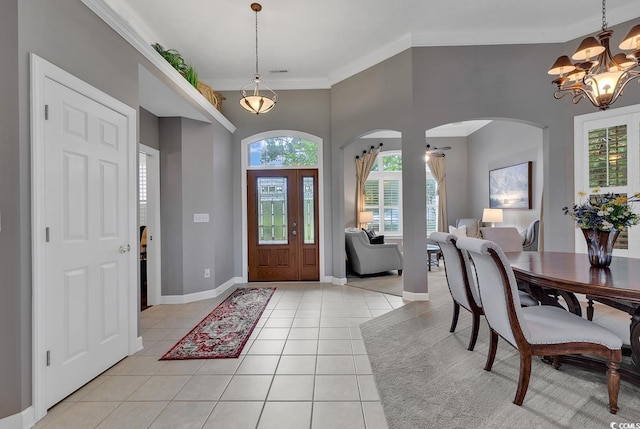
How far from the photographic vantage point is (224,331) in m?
3.25

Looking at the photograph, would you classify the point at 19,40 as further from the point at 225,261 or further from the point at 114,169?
the point at 225,261

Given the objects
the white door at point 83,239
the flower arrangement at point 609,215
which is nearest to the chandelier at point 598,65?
the flower arrangement at point 609,215

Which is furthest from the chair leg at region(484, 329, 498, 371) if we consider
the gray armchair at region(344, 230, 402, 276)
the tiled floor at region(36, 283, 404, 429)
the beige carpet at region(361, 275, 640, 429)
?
the gray armchair at region(344, 230, 402, 276)

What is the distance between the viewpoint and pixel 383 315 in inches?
146

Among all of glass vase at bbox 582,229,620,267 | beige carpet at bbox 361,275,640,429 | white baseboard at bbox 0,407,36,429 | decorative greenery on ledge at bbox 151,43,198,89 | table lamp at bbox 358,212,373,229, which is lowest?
beige carpet at bbox 361,275,640,429

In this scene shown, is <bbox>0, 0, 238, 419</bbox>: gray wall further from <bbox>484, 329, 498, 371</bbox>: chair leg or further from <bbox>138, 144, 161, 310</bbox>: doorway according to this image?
<bbox>484, 329, 498, 371</bbox>: chair leg

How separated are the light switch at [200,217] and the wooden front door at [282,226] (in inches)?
42.4

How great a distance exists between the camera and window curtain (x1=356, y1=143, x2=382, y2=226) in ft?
26.0

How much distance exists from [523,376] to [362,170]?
646 cm

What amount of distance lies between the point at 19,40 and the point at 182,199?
2734 millimetres

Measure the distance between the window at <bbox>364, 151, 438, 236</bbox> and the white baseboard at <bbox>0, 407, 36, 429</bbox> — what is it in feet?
23.4

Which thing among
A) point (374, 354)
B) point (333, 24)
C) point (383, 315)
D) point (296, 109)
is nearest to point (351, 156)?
point (296, 109)

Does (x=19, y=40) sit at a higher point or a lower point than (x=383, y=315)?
higher

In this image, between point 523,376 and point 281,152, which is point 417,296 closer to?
point 523,376
